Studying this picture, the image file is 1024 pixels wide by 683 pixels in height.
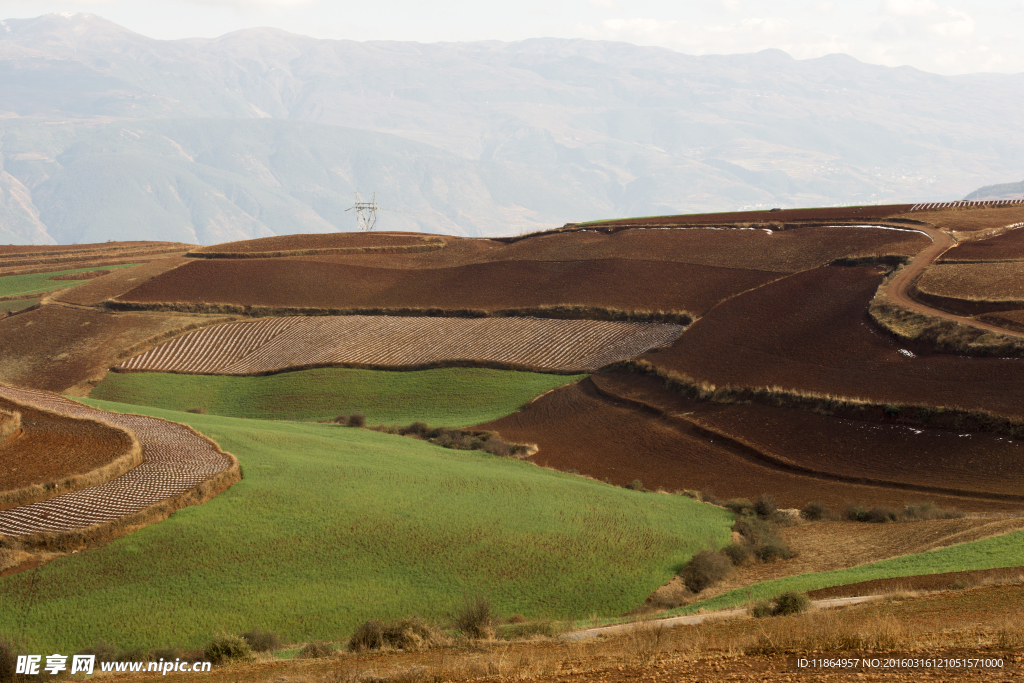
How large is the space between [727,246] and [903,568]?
4599cm

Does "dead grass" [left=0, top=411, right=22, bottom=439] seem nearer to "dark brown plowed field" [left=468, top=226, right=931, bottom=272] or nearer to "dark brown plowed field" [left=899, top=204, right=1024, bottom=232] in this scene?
"dark brown plowed field" [left=468, top=226, right=931, bottom=272]

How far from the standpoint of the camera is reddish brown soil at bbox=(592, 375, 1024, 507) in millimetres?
26453

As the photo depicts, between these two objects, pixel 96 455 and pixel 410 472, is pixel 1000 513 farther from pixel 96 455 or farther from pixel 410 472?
pixel 96 455

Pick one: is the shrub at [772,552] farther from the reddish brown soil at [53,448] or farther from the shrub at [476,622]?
the reddish brown soil at [53,448]

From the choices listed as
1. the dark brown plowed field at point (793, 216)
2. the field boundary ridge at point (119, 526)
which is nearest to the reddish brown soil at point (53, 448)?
the field boundary ridge at point (119, 526)

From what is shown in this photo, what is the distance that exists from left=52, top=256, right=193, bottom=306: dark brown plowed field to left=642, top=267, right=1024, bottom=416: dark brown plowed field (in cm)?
4601

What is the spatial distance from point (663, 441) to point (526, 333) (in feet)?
63.2

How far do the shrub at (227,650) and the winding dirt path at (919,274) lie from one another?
32464mm

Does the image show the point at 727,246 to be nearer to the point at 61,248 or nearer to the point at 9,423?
the point at 9,423

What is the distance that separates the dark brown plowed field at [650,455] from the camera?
1085 inches

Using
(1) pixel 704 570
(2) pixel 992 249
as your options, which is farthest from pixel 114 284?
(2) pixel 992 249

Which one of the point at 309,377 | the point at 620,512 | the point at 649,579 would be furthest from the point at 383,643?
the point at 309,377

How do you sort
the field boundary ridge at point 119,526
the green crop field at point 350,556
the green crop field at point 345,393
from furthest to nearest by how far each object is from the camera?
1. the green crop field at point 345,393
2. the field boundary ridge at point 119,526
3. the green crop field at point 350,556

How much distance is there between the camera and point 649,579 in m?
20.3
